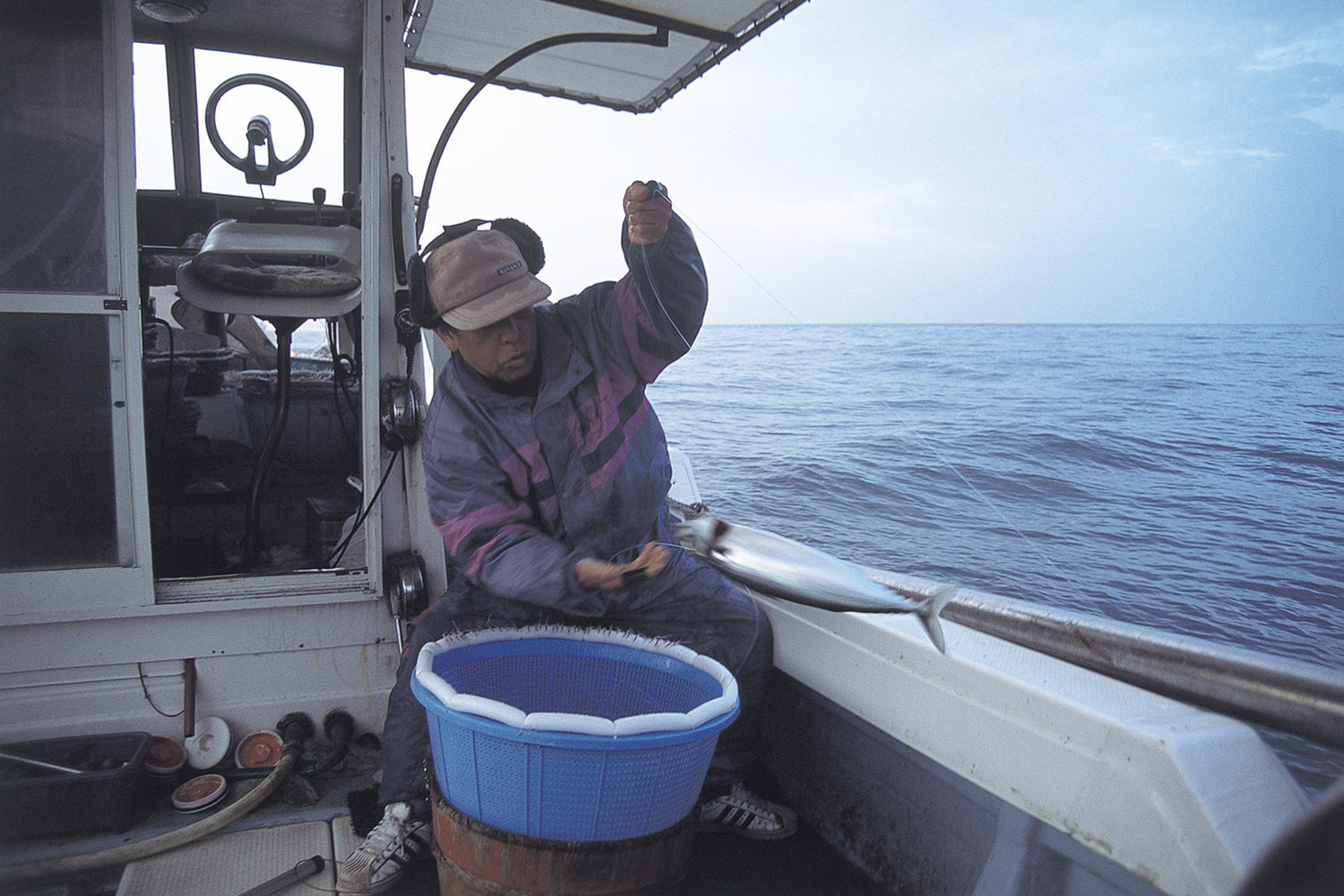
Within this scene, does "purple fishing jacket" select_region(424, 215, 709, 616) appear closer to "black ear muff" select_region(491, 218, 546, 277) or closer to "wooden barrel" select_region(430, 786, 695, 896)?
"black ear muff" select_region(491, 218, 546, 277)

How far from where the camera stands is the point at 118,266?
2277mm

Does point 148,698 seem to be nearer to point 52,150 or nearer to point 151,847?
point 151,847

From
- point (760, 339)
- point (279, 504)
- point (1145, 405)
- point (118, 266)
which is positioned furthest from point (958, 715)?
point (760, 339)

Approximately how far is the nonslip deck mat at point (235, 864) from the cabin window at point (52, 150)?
160cm

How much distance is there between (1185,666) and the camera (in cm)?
165

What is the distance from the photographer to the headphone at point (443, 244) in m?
2.12

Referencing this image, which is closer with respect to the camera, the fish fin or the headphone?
the fish fin

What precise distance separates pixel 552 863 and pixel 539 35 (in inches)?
112

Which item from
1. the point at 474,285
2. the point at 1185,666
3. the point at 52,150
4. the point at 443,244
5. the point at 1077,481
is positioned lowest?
the point at 1077,481

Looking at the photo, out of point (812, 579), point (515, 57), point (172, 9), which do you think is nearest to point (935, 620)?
point (812, 579)

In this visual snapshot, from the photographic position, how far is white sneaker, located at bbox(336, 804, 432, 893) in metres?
2.10

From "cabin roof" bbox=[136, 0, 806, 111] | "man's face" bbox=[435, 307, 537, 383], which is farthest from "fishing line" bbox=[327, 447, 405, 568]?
"cabin roof" bbox=[136, 0, 806, 111]

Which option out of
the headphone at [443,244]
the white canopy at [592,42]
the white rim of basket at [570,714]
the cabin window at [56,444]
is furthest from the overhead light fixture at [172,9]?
the white rim of basket at [570,714]

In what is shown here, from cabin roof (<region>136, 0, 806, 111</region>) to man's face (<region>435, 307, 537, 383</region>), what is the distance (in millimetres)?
1213
